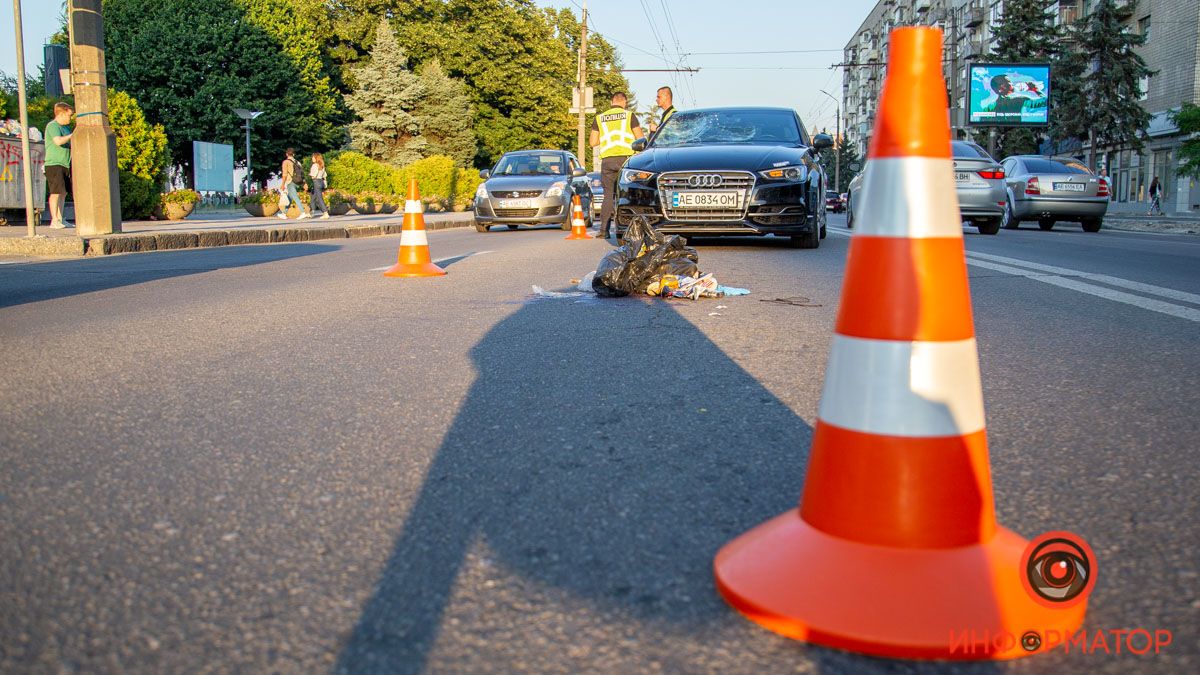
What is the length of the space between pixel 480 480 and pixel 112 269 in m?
8.39

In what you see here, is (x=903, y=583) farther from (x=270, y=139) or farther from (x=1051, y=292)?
(x=270, y=139)

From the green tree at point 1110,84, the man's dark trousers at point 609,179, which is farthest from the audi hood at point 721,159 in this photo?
the green tree at point 1110,84

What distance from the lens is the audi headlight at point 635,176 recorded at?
34.6 feet

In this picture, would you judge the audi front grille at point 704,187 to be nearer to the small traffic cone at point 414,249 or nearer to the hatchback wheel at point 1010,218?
the small traffic cone at point 414,249

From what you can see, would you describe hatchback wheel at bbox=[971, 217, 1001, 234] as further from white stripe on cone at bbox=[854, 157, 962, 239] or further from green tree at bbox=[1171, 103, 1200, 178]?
white stripe on cone at bbox=[854, 157, 962, 239]

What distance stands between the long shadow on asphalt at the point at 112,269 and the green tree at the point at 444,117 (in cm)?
4569

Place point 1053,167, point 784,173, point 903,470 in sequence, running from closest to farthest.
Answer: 1. point 903,470
2. point 784,173
3. point 1053,167

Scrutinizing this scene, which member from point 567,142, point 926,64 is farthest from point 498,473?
point 567,142

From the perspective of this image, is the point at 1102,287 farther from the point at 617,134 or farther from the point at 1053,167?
the point at 1053,167

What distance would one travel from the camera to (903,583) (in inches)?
67.5

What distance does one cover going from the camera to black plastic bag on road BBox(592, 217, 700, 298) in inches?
274

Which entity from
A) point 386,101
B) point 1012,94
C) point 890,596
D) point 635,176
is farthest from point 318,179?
point 386,101

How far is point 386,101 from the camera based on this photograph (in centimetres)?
5656

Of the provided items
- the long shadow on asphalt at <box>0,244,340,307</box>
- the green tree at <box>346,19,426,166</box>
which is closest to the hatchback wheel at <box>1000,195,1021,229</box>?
the long shadow on asphalt at <box>0,244,340,307</box>
